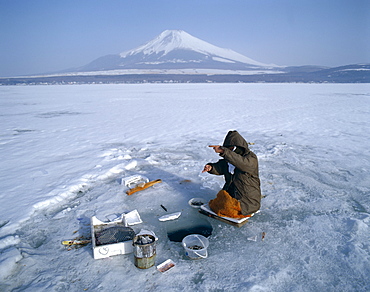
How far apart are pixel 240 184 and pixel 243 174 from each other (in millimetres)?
147

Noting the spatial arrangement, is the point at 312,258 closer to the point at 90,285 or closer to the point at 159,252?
the point at 159,252

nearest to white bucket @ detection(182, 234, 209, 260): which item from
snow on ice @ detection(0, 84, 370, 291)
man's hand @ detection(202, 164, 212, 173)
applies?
snow on ice @ detection(0, 84, 370, 291)

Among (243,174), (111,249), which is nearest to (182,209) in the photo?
(243,174)

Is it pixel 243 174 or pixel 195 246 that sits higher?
pixel 243 174

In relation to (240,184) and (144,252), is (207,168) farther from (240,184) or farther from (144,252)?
(144,252)

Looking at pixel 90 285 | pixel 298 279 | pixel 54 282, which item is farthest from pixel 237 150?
pixel 54 282

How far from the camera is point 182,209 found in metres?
4.24

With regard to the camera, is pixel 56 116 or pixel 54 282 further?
pixel 56 116

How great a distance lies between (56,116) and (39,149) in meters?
6.64

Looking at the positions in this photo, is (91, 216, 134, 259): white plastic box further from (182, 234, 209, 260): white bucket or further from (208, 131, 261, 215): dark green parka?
(208, 131, 261, 215): dark green parka

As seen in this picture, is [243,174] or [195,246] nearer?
[195,246]

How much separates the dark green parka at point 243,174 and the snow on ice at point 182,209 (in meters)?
0.32

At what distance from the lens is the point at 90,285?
8.72ft

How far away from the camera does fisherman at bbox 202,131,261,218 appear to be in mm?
3518
